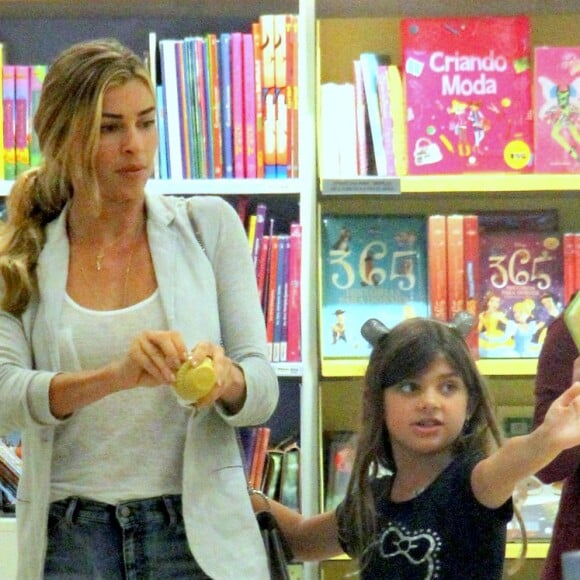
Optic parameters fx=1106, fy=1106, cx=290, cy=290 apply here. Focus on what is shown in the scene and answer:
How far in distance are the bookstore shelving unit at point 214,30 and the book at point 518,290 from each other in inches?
15.3

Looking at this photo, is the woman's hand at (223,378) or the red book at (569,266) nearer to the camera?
the woman's hand at (223,378)

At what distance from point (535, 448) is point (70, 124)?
0.70m

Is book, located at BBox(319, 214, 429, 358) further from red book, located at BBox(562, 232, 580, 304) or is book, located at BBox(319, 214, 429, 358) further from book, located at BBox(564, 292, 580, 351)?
book, located at BBox(564, 292, 580, 351)

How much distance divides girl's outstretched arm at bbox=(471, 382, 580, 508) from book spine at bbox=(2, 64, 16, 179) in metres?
1.43

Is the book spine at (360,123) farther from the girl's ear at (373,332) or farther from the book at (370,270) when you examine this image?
the girl's ear at (373,332)

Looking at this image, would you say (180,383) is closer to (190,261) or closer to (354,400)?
(190,261)

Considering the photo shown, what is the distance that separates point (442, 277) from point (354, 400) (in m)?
0.43

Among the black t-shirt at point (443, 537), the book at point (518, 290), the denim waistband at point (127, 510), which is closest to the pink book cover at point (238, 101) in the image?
the book at point (518, 290)

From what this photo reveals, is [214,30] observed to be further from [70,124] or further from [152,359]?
[152,359]

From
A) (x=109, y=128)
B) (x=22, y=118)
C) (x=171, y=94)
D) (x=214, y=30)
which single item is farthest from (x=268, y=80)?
(x=109, y=128)

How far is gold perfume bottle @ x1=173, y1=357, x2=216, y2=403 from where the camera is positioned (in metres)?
1.23

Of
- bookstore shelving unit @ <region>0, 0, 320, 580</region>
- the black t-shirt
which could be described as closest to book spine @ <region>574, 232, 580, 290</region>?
bookstore shelving unit @ <region>0, 0, 320, 580</region>

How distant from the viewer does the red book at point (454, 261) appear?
243 cm

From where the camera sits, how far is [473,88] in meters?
2.43
